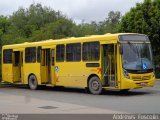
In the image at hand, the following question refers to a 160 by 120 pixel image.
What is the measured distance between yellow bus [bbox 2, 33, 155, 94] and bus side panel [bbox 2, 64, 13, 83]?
1.90 metres

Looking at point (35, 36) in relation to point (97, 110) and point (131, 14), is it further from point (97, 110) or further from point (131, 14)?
point (97, 110)

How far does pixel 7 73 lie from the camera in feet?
97.0

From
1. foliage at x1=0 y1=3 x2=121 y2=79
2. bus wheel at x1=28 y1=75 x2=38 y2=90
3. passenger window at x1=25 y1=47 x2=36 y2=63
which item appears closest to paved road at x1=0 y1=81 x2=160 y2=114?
bus wheel at x1=28 y1=75 x2=38 y2=90

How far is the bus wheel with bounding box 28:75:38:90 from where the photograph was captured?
88.7 feet

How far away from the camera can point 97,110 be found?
618 inches

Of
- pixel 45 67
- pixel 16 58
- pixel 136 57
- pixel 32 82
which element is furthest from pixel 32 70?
pixel 136 57

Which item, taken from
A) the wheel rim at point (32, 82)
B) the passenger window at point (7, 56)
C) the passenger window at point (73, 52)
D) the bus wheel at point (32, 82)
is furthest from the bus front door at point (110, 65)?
the passenger window at point (7, 56)

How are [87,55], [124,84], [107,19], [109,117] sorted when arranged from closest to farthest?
1. [109,117]
2. [124,84]
3. [87,55]
4. [107,19]

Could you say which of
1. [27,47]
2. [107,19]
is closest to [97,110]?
[27,47]

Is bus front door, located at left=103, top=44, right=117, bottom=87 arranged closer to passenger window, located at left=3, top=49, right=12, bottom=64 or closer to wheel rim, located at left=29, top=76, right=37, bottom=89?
wheel rim, located at left=29, top=76, right=37, bottom=89

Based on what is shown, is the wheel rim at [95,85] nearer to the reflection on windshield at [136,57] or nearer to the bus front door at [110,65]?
the bus front door at [110,65]

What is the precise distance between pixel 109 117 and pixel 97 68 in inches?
320

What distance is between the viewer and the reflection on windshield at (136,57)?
20.9m

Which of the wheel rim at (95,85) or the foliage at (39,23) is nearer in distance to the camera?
Answer: the wheel rim at (95,85)
